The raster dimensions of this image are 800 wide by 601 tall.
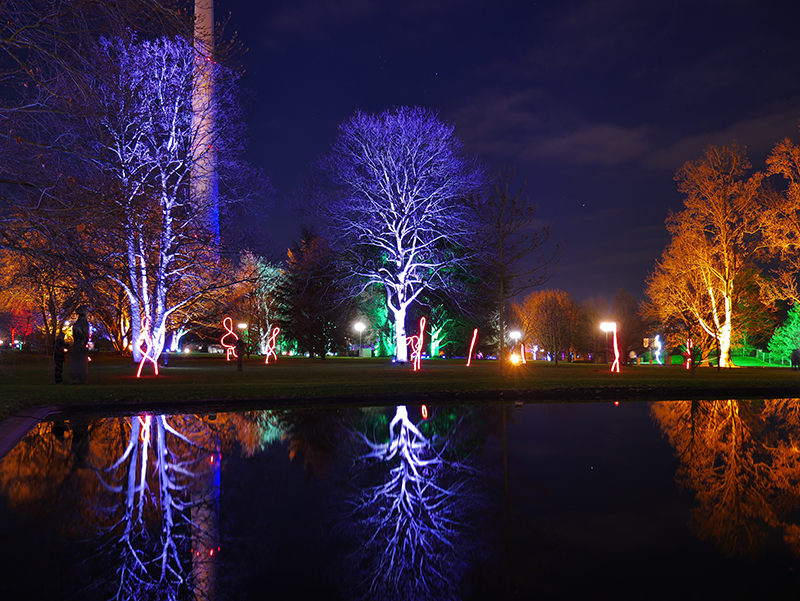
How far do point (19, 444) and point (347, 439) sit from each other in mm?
5438

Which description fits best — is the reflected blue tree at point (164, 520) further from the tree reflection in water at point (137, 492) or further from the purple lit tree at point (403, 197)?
the purple lit tree at point (403, 197)

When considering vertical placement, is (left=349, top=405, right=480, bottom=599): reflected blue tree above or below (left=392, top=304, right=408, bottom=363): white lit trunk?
below

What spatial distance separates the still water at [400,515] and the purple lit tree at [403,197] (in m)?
24.1

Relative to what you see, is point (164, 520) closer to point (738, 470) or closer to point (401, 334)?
point (738, 470)

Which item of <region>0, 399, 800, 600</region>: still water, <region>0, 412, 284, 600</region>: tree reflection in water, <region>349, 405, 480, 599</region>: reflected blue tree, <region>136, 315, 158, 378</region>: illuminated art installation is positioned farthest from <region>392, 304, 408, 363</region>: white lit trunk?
<region>349, 405, 480, 599</region>: reflected blue tree

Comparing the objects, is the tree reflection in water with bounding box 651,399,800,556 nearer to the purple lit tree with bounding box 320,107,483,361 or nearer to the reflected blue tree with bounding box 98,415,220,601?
the reflected blue tree with bounding box 98,415,220,601

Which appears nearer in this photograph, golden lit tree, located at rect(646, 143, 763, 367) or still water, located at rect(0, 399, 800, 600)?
still water, located at rect(0, 399, 800, 600)

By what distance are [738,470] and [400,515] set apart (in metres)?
4.98

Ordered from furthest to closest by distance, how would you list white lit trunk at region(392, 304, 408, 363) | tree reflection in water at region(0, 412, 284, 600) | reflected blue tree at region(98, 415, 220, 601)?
white lit trunk at region(392, 304, 408, 363), tree reflection in water at region(0, 412, 284, 600), reflected blue tree at region(98, 415, 220, 601)

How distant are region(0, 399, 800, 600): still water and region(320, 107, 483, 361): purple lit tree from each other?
24.1 m

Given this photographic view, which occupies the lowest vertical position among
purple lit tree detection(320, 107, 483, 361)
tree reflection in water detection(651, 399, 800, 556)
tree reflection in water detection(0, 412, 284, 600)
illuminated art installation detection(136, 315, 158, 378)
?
tree reflection in water detection(651, 399, 800, 556)

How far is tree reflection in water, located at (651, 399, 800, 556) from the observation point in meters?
5.30

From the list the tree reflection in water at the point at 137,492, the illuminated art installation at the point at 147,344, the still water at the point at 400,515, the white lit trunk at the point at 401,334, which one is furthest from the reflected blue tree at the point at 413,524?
the white lit trunk at the point at 401,334

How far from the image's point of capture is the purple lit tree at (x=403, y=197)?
33344 mm
